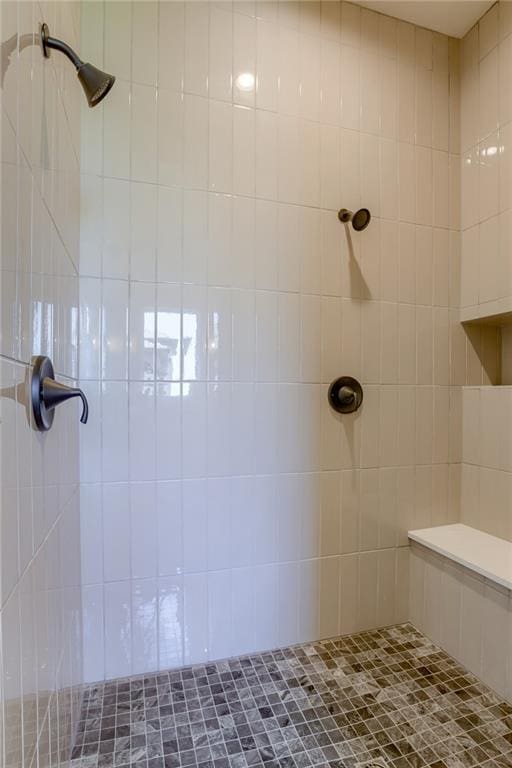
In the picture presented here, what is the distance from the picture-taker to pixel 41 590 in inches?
25.5

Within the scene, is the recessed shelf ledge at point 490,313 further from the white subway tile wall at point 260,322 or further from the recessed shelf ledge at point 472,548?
the recessed shelf ledge at point 472,548

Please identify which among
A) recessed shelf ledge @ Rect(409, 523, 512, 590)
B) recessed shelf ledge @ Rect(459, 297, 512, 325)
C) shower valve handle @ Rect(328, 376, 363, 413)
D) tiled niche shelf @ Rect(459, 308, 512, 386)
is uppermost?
recessed shelf ledge @ Rect(459, 297, 512, 325)

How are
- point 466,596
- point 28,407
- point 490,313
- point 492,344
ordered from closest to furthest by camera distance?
1. point 28,407
2. point 466,596
3. point 490,313
4. point 492,344

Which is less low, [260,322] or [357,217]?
[357,217]

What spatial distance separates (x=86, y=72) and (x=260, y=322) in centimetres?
74

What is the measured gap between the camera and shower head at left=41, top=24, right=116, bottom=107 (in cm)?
64

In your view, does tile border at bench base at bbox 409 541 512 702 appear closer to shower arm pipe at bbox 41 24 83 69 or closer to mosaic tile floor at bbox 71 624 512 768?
mosaic tile floor at bbox 71 624 512 768

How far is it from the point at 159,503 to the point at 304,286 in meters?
0.85

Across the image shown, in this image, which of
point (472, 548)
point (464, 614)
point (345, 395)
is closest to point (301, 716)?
point (464, 614)

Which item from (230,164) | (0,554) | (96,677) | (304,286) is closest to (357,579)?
(96,677)

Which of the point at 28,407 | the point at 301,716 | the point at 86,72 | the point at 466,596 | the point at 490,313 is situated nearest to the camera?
the point at 28,407

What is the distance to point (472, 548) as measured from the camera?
Result: 1278 mm

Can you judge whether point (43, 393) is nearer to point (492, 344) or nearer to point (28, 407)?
point (28, 407)

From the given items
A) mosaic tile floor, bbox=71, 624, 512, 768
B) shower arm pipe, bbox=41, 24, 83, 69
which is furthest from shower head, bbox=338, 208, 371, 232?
mosaic tile floor, bbox=71, 624, 512, 768
